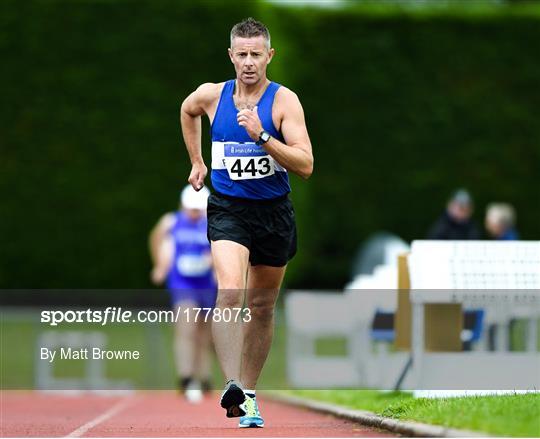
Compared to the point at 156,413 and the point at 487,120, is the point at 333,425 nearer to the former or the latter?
the point at 156,413

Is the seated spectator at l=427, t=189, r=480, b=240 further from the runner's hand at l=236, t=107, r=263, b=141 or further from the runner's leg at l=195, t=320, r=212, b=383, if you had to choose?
the runner's hand at l=236, t=107, r=263, b=141

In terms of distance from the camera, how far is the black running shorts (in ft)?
31.6

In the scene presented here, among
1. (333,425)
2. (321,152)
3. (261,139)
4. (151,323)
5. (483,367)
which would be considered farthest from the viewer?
(321,152)

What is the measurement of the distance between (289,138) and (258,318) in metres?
1.21

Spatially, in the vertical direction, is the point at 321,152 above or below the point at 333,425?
above

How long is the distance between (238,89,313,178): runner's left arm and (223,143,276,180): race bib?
0.56 feet

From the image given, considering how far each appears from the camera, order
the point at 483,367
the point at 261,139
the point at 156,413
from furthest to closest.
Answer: the point at 156,413
the point at 483,367
the point at 261,139

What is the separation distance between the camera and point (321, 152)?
2769 centimetres

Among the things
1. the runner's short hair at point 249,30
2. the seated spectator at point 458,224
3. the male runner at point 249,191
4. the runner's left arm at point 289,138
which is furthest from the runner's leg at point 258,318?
the seated spectator at point 458,224

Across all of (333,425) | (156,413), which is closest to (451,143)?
(156,413)

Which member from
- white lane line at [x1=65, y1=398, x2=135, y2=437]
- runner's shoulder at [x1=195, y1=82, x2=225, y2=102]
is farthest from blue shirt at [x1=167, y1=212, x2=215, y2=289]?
runner's shoulder at [x1=195, y1=82, x2=225, y2=102]

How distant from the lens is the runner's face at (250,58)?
9.45 m

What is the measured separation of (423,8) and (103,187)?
258 inches

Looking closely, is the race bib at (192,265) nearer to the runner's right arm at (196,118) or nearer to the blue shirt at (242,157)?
the runner's right arm at (196,118)
